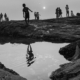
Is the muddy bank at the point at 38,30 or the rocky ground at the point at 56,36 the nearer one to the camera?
the rocky ground at the point at 56,36

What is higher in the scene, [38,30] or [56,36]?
[38,30]

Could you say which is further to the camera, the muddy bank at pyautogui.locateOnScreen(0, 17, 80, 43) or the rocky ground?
the muddy bank at pyautogui.locateOnScreen(0, 17, 80, 43)

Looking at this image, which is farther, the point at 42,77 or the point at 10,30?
the point at 10,30

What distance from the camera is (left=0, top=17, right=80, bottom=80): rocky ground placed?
9297 mm

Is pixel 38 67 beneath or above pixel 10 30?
beneath

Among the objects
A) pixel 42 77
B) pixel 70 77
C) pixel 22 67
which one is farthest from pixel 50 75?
pixel 22 67

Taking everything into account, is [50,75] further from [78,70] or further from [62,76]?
[78,70]

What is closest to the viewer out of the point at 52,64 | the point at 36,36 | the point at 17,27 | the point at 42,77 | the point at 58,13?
the point at 42,77

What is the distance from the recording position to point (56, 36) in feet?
118

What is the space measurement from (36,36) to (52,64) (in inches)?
1066

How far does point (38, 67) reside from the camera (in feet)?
40.1

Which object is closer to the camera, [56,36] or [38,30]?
[56,36]

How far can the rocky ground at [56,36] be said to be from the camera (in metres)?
9.30

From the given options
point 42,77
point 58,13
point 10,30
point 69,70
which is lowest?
point 42,77
